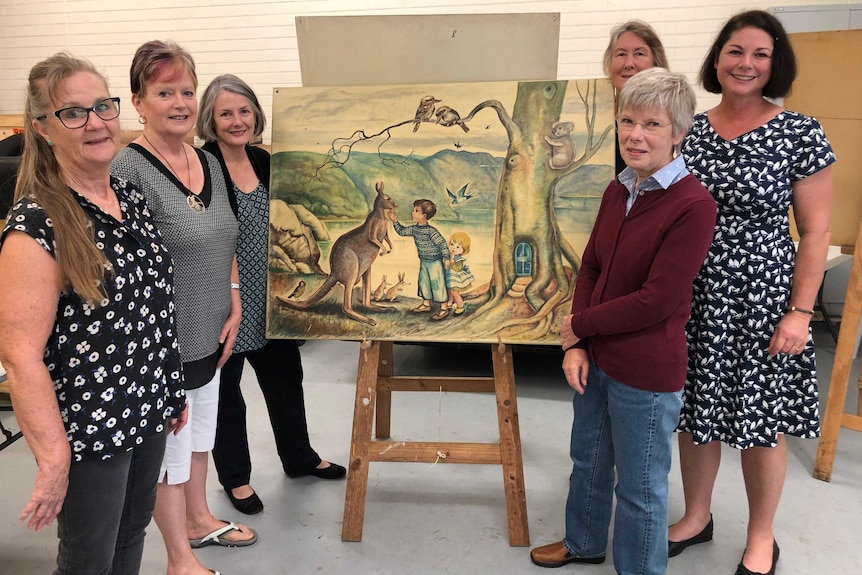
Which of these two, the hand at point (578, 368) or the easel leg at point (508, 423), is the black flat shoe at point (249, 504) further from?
the hand at point (578, 368)

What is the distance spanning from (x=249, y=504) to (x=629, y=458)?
144 cm

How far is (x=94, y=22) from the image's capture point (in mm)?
4992

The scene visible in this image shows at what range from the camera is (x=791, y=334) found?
166 centimetres

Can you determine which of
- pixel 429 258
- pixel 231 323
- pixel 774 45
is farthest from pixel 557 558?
pixel 774 45

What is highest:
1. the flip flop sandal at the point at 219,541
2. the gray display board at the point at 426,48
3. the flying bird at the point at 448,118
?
the gray display board at the point at 426,48

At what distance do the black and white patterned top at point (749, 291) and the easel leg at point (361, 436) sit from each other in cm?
99

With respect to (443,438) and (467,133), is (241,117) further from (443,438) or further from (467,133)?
(443,438)

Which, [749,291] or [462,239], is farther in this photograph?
[462,239]

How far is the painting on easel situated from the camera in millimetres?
1976

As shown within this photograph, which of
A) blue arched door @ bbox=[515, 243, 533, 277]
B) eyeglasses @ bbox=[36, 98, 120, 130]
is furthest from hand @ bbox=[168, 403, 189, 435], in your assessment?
blue arched door @ bbox=[515, 243, 533, 277]

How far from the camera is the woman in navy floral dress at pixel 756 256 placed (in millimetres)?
1616

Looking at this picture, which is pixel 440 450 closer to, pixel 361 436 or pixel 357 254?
pixel 361 436

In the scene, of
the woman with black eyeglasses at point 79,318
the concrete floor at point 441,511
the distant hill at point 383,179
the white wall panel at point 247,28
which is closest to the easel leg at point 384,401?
the concrete floor at point 441,511

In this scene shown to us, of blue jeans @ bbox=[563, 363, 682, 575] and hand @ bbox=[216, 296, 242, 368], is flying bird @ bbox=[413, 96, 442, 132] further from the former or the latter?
blue jeans @ bbox=[563, 363, 682, 575]
